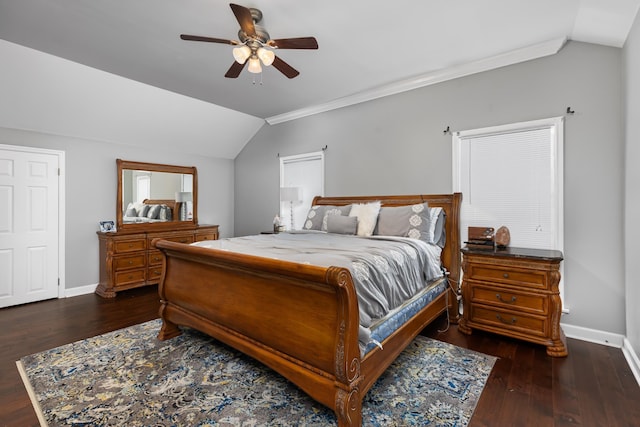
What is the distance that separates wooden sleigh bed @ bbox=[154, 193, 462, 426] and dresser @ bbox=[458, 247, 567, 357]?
400 mm

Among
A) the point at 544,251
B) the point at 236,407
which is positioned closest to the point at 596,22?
the point at 544,251

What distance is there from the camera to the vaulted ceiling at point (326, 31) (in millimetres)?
2344

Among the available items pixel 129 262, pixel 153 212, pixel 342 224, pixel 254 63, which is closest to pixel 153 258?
pixel 129 262

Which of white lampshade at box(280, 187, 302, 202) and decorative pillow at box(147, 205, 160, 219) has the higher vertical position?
white lampshade at box(280, 187, 302, 202)

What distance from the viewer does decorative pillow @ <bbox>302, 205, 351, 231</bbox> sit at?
3.87 m

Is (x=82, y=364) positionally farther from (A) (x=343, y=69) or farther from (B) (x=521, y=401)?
(A) (x=343, y=69)

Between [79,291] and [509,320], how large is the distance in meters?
5.33

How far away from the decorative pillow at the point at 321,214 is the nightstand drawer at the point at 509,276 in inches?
62.8

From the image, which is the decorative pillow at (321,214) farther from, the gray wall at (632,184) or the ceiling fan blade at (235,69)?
the gray wall at (632,184)

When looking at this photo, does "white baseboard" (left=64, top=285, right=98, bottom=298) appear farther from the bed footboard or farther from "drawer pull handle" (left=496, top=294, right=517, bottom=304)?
"drawer pull handle" (left=496, top=294, right=517, bottom=304)

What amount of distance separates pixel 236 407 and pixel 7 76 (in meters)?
4.13

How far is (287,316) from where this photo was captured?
1.82m

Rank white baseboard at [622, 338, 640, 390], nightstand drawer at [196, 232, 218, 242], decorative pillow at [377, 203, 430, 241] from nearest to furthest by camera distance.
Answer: white baseboard at [622, 338, 640, 390]
decorative pillow at [377, 203, 430, 241]
nightstand drawer at [196, 232, 218, 242]

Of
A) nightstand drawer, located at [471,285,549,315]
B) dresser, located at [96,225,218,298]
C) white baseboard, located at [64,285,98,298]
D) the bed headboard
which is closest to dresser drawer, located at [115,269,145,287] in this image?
dresser, located at [96,225,218,298]
